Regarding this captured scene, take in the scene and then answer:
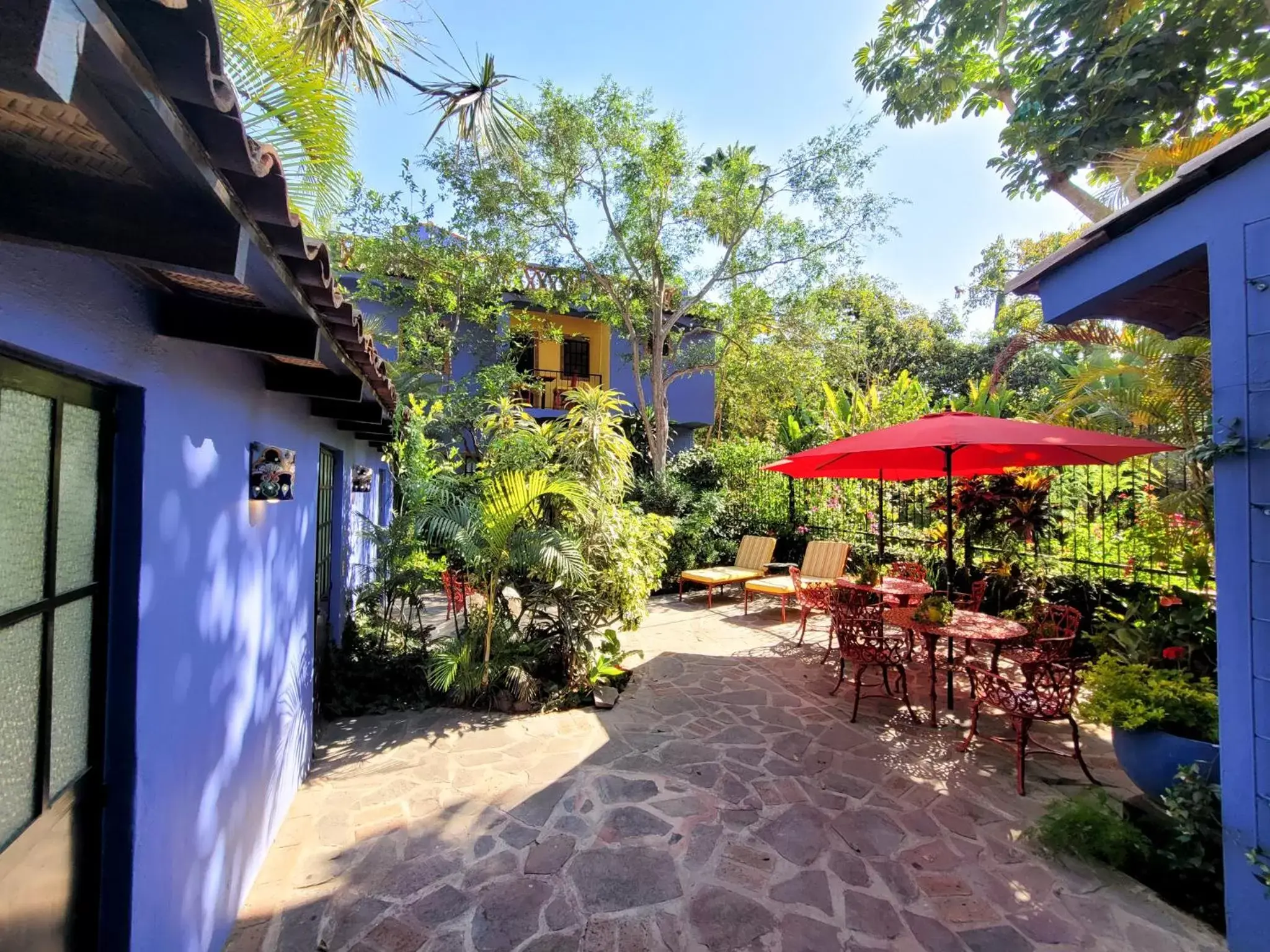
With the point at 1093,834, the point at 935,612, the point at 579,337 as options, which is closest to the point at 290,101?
the point at 935,612

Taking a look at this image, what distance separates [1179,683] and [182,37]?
5573 mm

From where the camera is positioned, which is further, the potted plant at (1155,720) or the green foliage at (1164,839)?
the potted plant at (1155,720)

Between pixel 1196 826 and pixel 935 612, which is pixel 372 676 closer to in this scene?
pixel 935 612

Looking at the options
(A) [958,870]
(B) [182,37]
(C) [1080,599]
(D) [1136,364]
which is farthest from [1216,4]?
(B) [182,37]

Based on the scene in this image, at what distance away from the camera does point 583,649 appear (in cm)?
590

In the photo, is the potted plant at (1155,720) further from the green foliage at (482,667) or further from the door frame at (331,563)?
the door frame at (331,563)

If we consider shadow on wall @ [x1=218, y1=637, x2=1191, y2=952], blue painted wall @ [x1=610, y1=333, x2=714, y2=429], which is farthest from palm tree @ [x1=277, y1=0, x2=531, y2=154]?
blue painted wall @ [x1=610, y1=333, x2=714, y2=429]

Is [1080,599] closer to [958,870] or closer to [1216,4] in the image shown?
[958,870]

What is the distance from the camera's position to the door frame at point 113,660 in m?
1.81

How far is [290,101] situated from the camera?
134 inches

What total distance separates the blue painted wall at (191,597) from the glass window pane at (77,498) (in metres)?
0.13

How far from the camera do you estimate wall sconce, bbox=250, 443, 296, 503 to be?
306 centimetres

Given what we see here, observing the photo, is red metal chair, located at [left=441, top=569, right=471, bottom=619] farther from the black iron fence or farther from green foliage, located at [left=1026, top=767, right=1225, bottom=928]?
the black iron fence

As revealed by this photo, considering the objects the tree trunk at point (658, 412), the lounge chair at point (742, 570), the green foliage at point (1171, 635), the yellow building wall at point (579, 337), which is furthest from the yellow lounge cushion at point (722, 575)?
the yellow building wall at point (579, 337)
